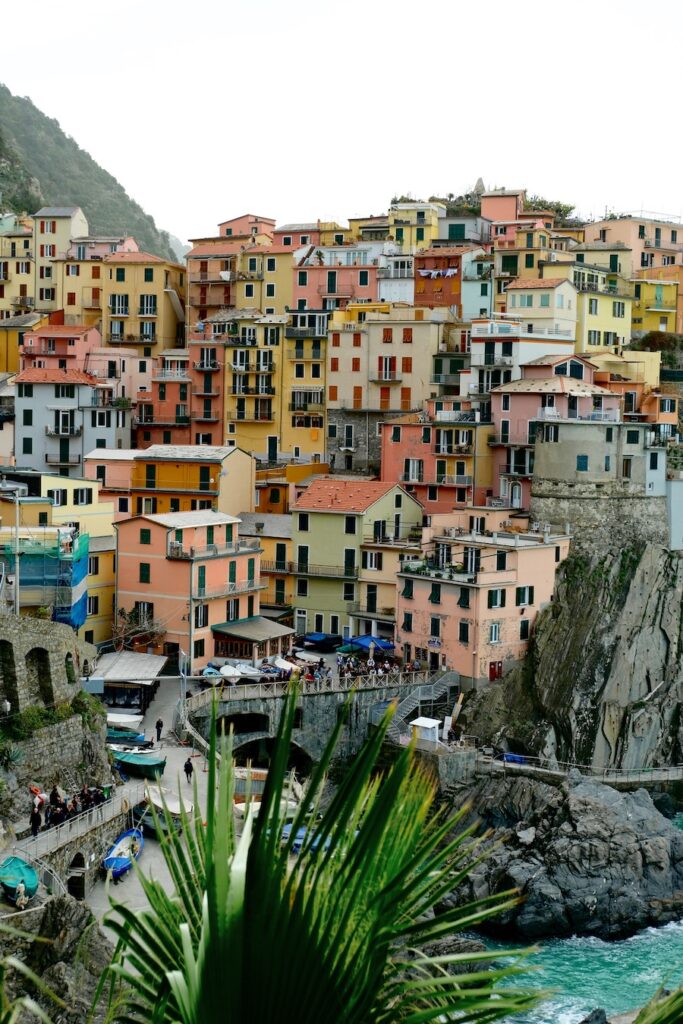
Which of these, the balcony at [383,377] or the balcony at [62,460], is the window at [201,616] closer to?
the balcony at [62,460]

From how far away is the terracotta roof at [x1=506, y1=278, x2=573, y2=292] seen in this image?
6994 centimetres

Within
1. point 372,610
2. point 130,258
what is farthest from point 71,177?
point 372,610

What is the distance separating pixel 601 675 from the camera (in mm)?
54219

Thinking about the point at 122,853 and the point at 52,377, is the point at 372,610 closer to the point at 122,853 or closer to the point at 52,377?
the point at 52,377

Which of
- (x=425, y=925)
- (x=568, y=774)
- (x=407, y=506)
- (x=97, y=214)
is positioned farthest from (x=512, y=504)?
(x=97, y=214)

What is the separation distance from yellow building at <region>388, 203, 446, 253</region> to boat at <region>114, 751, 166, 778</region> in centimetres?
4579

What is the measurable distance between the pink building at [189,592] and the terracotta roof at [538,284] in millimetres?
22289

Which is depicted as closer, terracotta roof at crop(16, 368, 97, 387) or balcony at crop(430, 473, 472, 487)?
balcony at crop(430, 473, 472, 487)

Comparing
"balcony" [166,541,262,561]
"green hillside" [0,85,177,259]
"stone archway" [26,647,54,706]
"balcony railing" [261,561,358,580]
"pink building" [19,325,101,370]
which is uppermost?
"green hillside" [0,85,177,259]

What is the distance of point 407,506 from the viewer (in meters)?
61.7

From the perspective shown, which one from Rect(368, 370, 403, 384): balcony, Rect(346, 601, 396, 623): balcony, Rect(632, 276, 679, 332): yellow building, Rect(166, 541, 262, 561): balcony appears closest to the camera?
Rect(166, 541, 262, 561): balcony

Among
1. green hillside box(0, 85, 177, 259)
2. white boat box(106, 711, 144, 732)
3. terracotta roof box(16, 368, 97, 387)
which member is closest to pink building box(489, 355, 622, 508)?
terracotta roof box(16, 368, 97, 387)

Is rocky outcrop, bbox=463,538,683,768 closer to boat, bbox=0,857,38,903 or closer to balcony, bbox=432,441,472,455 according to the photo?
balcony, bbox=432,441,472,455

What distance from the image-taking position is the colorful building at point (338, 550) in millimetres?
58812
